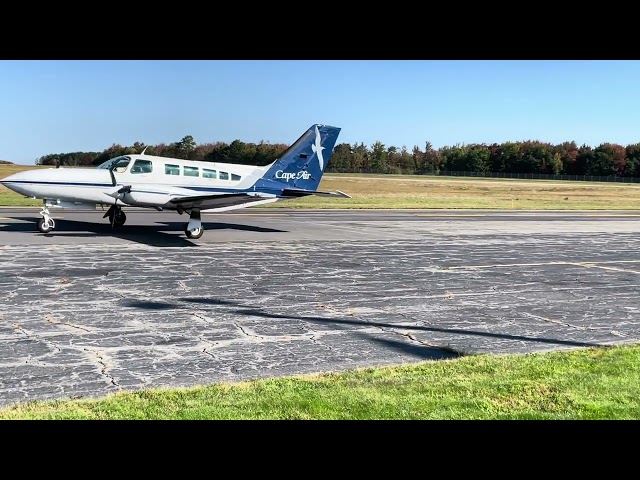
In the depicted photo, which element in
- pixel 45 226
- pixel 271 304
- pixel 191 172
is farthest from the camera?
pixel 191 172

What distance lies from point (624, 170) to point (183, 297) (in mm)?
137808

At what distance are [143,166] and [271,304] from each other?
12929mm

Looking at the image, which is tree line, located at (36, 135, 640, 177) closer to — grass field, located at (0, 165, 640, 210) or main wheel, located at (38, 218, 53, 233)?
grass field, located at (0, 165, 640, 210)

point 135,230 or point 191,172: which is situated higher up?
point 191,172

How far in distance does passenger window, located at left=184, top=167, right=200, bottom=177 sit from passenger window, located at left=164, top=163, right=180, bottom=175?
32 centimetres

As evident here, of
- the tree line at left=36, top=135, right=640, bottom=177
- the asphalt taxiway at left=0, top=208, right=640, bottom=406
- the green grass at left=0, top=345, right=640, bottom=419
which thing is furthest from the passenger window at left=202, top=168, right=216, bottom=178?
the tree line at left=36, top=135, right=640, bottom=177

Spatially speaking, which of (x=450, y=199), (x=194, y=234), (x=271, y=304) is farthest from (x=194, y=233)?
(x=450, y=199)

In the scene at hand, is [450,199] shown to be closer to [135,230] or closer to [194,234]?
[135,230]

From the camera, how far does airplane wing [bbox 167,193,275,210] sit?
2255 cm

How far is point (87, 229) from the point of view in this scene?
25156mm

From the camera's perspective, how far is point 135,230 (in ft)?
82.5

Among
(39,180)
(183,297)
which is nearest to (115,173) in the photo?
(39,180)

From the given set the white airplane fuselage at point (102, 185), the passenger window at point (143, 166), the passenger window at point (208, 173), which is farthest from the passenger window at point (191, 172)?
the passenger window at point (143, 166)
